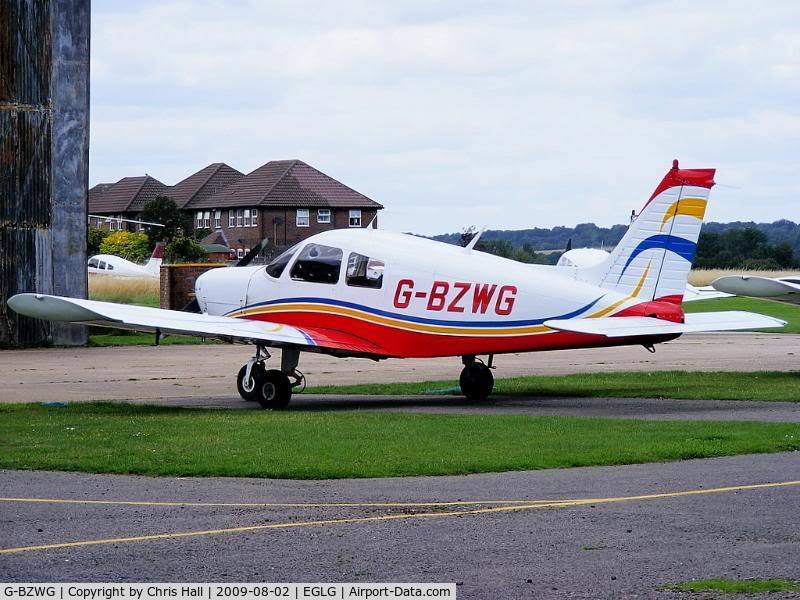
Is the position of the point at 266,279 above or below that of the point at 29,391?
above

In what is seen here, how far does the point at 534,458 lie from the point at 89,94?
2418 cm

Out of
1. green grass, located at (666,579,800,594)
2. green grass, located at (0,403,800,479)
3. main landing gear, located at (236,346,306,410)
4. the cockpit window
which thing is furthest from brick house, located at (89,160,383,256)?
green grass, located at (666,579,800,594)

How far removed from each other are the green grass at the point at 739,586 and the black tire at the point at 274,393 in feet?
39.7

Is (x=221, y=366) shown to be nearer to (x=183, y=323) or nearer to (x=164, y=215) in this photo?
(x=183, y=323)

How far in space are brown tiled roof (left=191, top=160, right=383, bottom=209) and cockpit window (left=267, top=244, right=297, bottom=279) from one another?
7449cm

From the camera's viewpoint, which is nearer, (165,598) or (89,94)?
(165,598)

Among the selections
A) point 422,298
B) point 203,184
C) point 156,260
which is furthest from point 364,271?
point 203,184

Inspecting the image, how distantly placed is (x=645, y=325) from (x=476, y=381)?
351 centimetres

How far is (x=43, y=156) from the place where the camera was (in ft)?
109

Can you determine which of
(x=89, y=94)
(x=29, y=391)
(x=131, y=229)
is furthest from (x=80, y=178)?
(x=131, y=229)

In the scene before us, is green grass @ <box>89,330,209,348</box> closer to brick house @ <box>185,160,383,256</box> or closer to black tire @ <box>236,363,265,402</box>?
black tire @ <box>236,363,265,402</box>

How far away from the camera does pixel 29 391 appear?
21.5 m

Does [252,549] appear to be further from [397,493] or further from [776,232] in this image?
[776,232]

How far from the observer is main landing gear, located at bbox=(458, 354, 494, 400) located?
2045 centimetres
